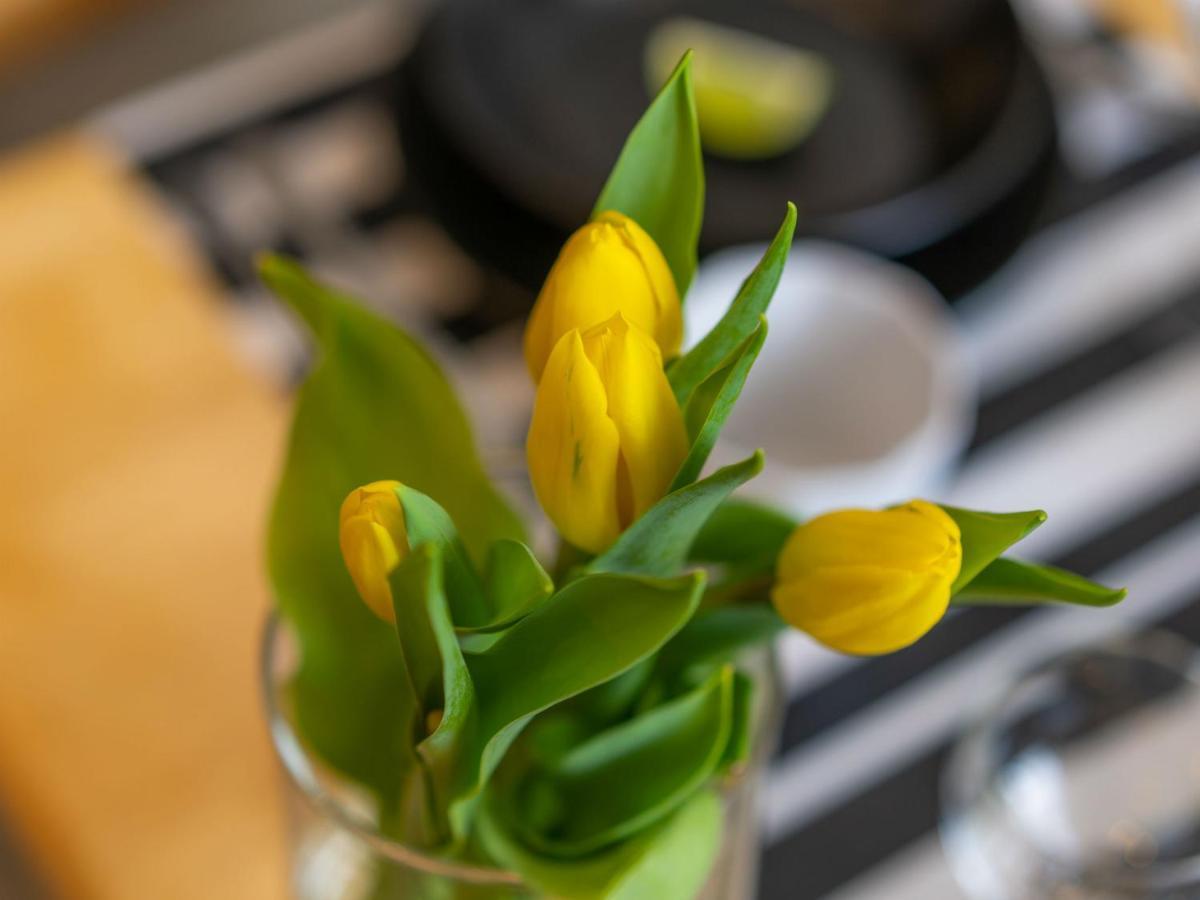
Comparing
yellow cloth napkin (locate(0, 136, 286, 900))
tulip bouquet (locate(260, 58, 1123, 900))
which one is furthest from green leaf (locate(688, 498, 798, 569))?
yellow cloth napkin (locate(0, 136, 286, 900))

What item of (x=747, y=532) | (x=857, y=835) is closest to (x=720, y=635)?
(x=747, y=532)

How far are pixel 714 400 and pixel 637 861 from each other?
92 millimetres

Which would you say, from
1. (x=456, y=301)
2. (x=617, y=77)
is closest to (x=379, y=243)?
(x=456, y=301)

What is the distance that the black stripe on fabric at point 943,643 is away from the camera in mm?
525

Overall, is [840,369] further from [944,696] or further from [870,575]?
[870,575]

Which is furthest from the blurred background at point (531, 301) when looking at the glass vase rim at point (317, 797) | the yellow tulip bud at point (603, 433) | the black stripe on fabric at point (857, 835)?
the yellow tulip bud at point (603, 433)

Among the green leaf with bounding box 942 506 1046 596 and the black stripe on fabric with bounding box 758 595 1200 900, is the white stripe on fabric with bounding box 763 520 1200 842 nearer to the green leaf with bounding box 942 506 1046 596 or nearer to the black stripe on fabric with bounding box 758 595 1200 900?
the black stripe on fabric with bounding box 758 595 1200 900

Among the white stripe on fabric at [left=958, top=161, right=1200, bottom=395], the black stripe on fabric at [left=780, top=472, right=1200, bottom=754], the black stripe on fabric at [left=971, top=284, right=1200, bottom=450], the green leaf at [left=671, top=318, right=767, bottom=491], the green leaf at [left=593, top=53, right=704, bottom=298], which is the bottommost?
the black stripe on fabric at [left=780, top=472, right=1200, bottom=754]

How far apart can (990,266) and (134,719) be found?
0.38 meters

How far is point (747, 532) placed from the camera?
31 centimetres

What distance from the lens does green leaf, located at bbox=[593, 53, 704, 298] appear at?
0.92ft

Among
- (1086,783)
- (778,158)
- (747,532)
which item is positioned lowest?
(1086,783)

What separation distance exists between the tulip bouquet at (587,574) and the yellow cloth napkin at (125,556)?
0.38 feet

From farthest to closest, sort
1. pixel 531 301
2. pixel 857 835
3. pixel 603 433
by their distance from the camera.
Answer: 1. pixel 531 301
2. pixel 857 835
3. pixel 603 433
